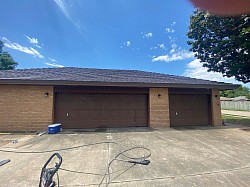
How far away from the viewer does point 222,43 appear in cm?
1128

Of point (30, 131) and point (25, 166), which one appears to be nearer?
point (25, 166)

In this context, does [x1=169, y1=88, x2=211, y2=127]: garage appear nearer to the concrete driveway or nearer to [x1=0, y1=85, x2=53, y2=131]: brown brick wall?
the concrete driveway

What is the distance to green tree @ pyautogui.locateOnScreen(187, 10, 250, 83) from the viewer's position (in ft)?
34.7

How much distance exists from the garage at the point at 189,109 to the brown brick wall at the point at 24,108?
25.9 feet

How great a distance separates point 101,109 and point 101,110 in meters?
0.06

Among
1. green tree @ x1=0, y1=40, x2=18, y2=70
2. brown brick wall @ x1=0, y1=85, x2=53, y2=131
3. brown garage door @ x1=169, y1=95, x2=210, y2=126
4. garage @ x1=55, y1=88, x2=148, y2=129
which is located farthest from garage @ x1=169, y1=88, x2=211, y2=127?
green tree @ x1=0, y1=40, x2=18, y2=70

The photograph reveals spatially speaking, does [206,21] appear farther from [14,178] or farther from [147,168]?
[14,178]

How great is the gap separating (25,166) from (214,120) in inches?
432

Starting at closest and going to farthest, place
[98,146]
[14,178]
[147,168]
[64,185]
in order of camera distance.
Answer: [64,185] → [14,178] → [147,168] → [98,146]

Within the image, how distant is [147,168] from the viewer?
3715 millimetres

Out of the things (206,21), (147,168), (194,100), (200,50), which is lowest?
(147,168)

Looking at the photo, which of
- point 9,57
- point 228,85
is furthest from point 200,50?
point 9,57

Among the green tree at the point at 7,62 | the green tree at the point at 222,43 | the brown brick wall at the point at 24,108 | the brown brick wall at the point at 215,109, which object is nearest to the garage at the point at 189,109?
the brown brick wall at the point at 215,109

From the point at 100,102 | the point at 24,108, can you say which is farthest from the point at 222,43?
the point at 24,108
